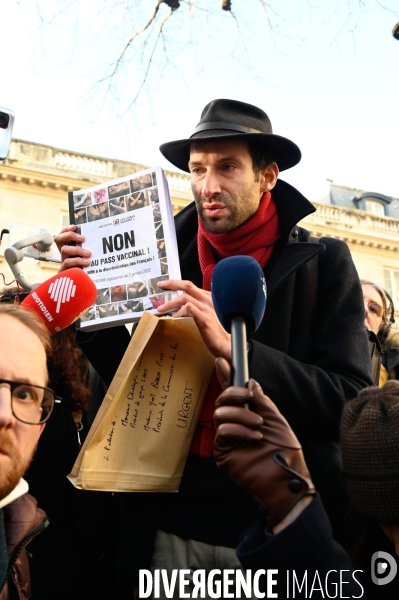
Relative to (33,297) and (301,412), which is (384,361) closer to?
(301,412)

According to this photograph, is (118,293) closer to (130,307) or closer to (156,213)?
(130,307)

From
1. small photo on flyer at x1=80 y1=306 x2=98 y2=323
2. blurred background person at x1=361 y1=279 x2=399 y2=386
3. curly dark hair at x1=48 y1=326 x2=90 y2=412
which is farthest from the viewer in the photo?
blurred background person at x1=361 y1=279 x2=399 y2=386

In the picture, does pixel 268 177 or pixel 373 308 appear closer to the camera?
pixel 268 177

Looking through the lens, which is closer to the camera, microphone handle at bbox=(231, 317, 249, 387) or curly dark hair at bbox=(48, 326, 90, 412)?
microphone handle at bbox=(231, 317, 249, 387)

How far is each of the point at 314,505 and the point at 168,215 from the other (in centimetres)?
123

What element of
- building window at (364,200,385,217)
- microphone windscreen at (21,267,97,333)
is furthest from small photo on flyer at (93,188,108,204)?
building window at (364,200,385,217)

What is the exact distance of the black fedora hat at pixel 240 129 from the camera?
243cm

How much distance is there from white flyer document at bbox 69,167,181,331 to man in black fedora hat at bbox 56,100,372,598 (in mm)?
77

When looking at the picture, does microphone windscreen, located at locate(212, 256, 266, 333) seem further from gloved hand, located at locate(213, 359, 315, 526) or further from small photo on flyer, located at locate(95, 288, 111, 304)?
small photo on flyer, located at locate(95, 288, 111, 304)

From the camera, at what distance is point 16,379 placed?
186 cm

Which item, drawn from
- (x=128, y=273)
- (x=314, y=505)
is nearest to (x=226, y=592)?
(x=314, y=505)

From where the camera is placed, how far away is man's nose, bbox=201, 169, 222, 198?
2385 mm

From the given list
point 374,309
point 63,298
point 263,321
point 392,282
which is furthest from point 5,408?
point 392,282

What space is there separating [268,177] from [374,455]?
125 centimetres
